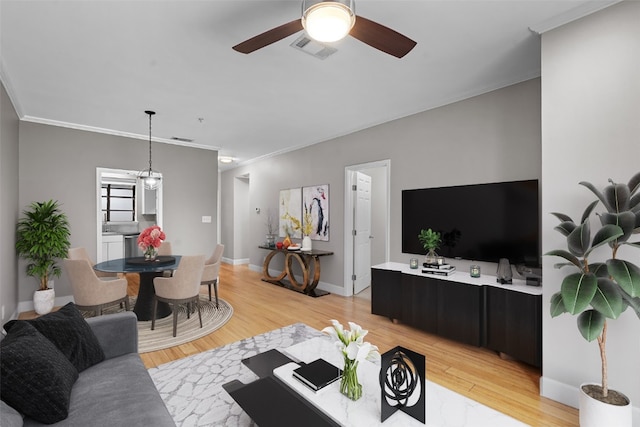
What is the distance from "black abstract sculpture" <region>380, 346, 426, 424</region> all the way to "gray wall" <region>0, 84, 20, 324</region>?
3.99 m

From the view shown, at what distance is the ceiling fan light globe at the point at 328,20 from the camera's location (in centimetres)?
157

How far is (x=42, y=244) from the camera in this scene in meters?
4.14

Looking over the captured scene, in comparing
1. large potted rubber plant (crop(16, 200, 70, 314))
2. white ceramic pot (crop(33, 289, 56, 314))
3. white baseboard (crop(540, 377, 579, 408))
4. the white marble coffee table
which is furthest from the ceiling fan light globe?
white ceramic pot (crop(33, 289, 56, 314))

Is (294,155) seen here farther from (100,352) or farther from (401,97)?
(100,352)

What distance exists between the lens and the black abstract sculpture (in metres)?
1.45

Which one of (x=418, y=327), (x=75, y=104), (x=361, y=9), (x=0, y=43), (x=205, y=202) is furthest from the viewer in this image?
(x=205, y=202)

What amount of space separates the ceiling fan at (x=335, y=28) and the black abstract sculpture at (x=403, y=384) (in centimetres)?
169

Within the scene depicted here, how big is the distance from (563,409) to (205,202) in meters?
5.95

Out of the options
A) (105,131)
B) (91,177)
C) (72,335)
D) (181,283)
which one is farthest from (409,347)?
(105,131)

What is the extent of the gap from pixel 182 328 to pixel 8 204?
2.50 m

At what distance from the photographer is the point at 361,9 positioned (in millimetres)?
2174

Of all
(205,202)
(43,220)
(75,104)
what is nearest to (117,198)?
(205,202)

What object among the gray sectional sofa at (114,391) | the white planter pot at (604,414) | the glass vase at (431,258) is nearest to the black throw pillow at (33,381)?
the gray sectional sofa at (114,391)

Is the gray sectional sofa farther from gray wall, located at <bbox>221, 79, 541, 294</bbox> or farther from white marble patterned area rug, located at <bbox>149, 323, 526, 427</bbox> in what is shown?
gray wall, located at <bbox>221, 79, 541, 294</bbox>
